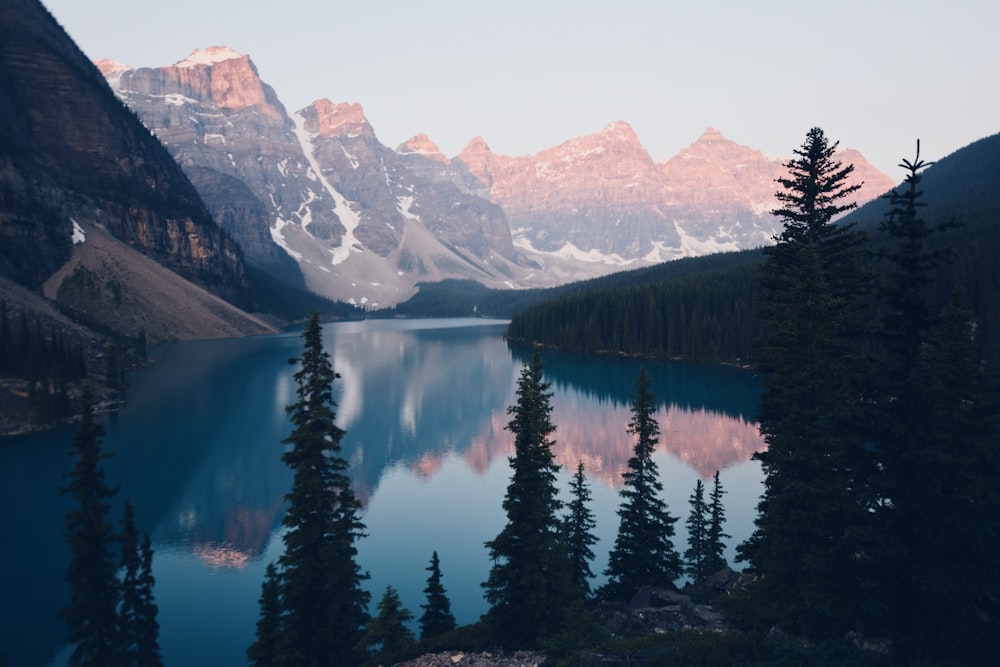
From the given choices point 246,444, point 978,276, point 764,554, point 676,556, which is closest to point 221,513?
point 246,444

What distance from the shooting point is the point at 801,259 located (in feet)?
71.5

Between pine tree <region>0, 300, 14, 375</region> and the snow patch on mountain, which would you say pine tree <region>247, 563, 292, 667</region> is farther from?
the snow patch on mountain

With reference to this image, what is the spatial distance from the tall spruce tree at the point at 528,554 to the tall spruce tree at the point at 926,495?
11770 mm

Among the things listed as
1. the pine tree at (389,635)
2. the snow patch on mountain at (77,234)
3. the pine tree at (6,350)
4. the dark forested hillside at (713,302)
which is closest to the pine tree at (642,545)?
the pine tree at (389,635)

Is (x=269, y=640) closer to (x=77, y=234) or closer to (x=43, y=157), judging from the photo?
(x=77, y=234)

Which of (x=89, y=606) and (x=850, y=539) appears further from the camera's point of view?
(x=89, y=606)

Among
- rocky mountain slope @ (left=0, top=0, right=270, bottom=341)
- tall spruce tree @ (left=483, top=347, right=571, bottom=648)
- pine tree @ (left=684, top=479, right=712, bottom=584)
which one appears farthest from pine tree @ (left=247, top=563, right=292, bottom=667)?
rocky mountain slope @ (left=0, top=0, right=270, bottom=341)

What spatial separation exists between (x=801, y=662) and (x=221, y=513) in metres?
44.7

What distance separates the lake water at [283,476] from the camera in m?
33.7

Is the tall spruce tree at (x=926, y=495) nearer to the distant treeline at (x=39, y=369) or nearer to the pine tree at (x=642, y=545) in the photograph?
the pine tree at (x=642, y=545)

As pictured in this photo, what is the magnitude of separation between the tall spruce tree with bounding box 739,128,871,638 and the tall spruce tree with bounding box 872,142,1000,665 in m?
0.71

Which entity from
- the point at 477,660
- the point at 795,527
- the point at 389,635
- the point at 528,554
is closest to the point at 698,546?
the point at 528,554

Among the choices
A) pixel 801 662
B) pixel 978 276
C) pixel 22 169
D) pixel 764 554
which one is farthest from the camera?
pixel 22 169

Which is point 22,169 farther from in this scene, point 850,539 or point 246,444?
point 850,539
